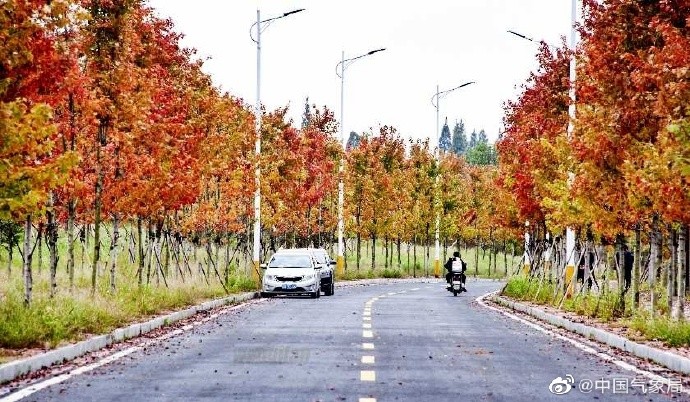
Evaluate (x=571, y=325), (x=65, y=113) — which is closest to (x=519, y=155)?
(x=571, y=325)

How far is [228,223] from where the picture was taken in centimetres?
3894

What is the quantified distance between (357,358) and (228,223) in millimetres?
23800

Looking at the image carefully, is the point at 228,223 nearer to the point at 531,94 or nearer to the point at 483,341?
the point at 531,94

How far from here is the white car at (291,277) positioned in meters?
37.5

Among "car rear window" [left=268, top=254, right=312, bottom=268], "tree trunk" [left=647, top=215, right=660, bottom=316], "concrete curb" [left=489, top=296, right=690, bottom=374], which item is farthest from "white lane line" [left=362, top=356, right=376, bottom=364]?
"car rear window" [left=268, top=254, right=312, bottom=268]

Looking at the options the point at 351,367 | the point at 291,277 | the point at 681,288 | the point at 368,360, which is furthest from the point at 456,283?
the point at 351,367

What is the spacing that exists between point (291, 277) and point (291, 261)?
3.85 feet

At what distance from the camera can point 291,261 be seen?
127ft

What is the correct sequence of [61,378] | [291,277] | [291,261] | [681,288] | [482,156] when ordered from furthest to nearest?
1. [482,156]
2. [291,261]
3. [291,277]
4. [681,288]
5. [61,378]

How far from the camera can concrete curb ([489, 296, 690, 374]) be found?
583 inches

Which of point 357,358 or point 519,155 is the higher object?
point 519,155

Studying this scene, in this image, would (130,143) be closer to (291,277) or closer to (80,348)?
(80,348)

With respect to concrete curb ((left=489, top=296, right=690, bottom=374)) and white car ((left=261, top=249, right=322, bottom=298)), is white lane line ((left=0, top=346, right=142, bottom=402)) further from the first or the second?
white car ((left=261, top=249, right=322, bottom=298))

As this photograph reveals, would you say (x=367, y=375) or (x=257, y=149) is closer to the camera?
(x=367, y=375)
